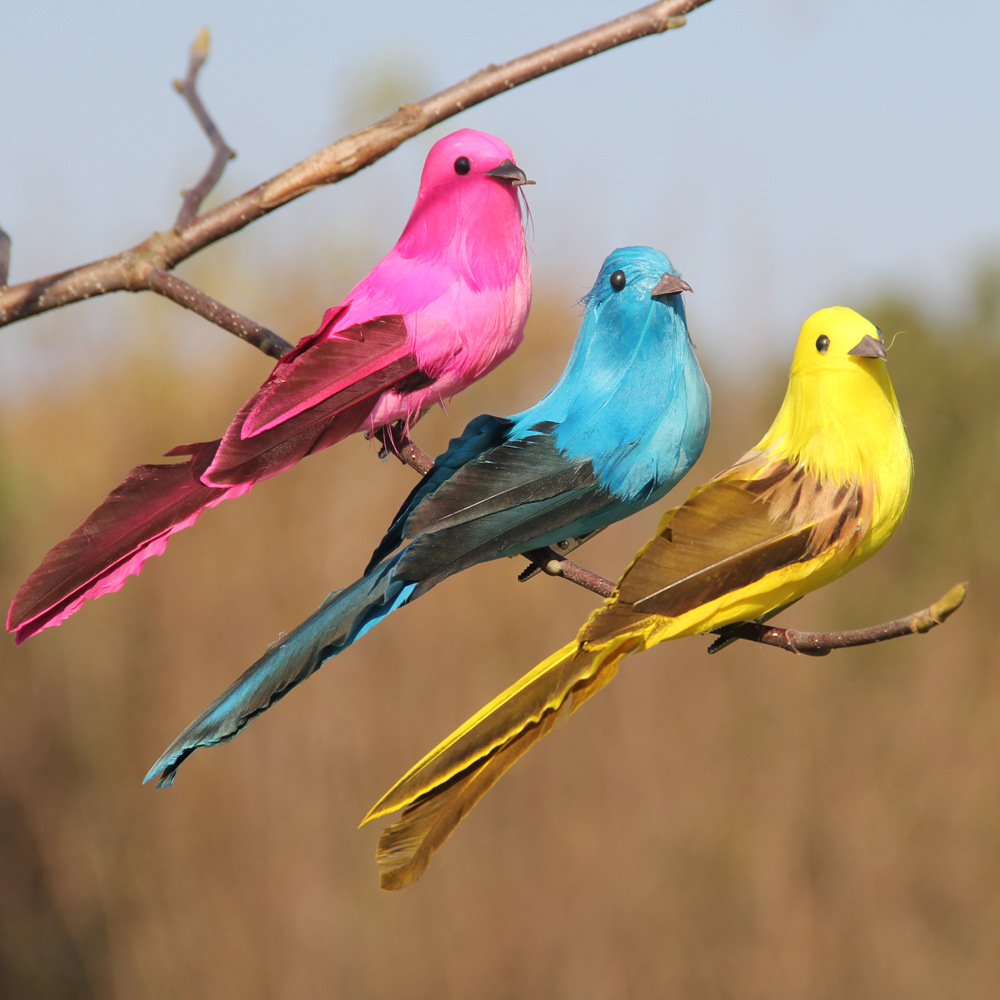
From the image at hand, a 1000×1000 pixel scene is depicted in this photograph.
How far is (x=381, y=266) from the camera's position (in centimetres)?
157

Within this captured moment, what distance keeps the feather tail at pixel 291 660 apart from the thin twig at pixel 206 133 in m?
0.78

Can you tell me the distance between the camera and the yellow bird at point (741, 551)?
1.24 m

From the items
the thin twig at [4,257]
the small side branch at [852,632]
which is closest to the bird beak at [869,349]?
the small side branch at [852,632]

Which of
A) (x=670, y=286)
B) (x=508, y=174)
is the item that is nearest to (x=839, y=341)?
(x=670, y=286)

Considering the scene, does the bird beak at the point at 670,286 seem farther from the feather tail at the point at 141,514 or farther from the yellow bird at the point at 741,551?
the feather tail at the point at 141,514

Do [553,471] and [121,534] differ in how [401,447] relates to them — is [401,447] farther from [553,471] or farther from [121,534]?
[121,534]

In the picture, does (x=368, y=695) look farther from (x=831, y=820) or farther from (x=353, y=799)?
(x=831, y=820)

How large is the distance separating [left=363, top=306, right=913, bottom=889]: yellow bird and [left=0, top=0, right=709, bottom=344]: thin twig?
1.51ft

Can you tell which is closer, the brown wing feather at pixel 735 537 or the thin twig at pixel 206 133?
the brown wing feather at pixel 735 537

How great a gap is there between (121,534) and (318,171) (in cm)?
55

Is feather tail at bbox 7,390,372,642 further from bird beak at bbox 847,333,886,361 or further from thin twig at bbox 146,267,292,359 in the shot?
bird beak at bbox 847,333,886,361

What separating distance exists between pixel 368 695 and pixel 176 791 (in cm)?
151

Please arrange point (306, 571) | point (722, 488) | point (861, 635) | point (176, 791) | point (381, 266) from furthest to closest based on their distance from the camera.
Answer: point (176, 791) < point (306, 571) < point (381, 266) < point (722, 488) < point (861, 635)

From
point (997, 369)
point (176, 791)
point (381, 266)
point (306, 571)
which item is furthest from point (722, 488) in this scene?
point (997, 369)
